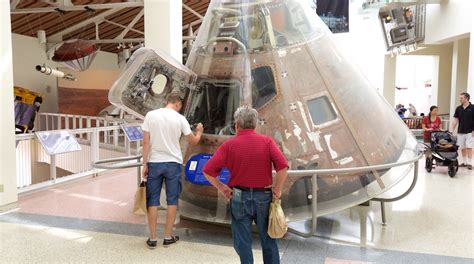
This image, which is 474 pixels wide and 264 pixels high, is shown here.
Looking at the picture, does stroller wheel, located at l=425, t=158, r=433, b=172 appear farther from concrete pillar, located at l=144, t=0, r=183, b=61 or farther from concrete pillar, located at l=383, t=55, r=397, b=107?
concrete pillar, located at l=383, t=55, r=397, b=107

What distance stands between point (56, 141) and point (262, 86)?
11.7ft

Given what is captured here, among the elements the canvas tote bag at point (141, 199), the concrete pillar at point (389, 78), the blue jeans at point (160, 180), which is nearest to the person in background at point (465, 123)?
the blue jeans at point (160, 180)

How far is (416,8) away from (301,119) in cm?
A: 1019

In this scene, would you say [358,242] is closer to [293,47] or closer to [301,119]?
[301,119]

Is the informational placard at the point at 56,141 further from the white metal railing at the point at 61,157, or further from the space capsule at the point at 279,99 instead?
the space capsule at the point at 279,99

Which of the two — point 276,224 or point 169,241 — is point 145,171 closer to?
point 169,241

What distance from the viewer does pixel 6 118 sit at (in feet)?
14.3

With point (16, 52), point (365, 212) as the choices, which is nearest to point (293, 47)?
point (365, 212)

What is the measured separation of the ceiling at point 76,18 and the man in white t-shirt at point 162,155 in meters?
7.37

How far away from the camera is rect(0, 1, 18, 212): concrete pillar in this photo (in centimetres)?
432

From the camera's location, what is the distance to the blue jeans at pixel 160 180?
3.32m

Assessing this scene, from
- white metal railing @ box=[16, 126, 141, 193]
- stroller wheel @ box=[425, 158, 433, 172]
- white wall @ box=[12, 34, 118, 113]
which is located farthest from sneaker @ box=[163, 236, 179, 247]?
white wall @ box=[12, 34, 118, 113]

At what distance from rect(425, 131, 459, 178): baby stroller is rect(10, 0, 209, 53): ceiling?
293 inches

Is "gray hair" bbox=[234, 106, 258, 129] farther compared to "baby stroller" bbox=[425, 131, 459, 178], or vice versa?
"baby stroller" bbox=[425, 131, 459, 178]
